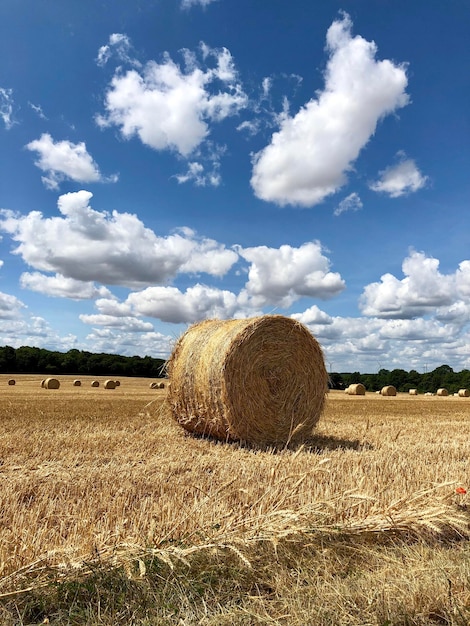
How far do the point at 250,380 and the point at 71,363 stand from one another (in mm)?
49723

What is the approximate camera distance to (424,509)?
3828mm

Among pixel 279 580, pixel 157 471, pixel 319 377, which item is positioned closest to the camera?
pixel 279 580

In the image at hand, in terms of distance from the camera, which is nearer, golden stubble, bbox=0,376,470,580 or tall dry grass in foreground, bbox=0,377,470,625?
tall dry grass in foreground, bbox=0,377,470,625

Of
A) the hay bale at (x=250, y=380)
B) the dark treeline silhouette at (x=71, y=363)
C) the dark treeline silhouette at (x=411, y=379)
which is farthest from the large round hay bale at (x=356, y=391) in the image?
the dark treeline silhouette at (x=71, y=363)

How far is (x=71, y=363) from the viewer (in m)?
55.2

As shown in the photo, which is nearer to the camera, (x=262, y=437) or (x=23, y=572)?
(x=23, y=572)

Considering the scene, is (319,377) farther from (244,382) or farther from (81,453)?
(81,453)

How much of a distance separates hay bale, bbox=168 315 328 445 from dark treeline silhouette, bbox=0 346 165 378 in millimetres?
43154

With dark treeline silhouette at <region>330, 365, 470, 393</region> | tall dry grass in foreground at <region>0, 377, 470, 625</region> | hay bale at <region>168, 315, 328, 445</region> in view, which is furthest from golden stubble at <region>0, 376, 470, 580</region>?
dark treeline silhouette at <region>330, 365, 470, 393</region>

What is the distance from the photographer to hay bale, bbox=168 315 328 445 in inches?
338

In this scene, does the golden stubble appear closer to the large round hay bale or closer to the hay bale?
the hay bale

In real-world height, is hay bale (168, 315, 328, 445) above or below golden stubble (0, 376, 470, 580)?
above

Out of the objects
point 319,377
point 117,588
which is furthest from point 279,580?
point 319,377

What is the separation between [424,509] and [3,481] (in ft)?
12.7
